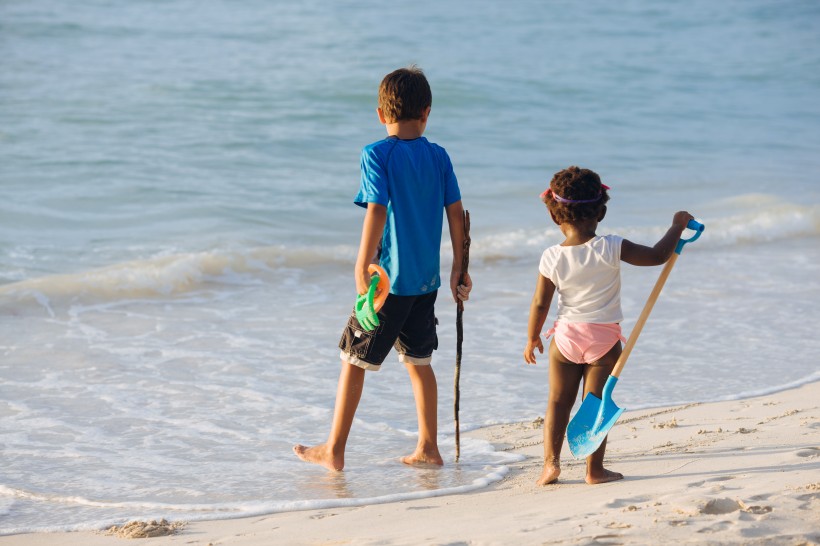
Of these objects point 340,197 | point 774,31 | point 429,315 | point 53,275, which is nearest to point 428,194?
point 429,315

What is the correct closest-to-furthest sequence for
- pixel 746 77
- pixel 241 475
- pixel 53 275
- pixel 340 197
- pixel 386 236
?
pixel 386 236
pixel 241 475
pixel 53 275
pixel 340 197
pixel 746 77

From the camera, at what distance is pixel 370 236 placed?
12.1 ft

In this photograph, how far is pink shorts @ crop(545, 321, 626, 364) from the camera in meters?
3.53

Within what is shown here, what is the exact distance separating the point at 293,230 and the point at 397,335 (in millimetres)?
5864

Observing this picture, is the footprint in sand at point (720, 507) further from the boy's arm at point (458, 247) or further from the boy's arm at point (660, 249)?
the boy's arm at point (458, 247)

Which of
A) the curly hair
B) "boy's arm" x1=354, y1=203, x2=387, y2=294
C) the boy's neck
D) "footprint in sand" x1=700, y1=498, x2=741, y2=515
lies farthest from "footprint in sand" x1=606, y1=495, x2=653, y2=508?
the boy's neck

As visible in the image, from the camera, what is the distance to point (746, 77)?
70.0 feet

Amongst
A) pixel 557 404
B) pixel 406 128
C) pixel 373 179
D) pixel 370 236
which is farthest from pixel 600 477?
pixel 406 128

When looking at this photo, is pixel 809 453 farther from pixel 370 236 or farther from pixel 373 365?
pixel 370 236

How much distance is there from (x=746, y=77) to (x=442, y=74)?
699cm

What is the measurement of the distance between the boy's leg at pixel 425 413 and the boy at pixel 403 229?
0.07 ft

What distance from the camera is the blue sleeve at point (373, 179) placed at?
370cm

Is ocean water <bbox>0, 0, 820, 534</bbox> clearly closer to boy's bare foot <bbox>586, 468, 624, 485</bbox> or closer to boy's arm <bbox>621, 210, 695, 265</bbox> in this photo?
boy's bare foot <bbox>586, 468, 624, 485</bbox>

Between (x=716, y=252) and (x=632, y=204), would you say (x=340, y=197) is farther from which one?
(x=716, y=252)
